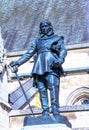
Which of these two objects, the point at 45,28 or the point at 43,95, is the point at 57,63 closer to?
the point at 43,95

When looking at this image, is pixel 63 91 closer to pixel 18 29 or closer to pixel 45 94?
pixel 18 29

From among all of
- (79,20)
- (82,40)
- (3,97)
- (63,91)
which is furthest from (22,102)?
(79,20)

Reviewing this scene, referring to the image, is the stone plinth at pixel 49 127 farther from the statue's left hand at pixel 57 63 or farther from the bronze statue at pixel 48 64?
the statue's left hand at pixel 57 63

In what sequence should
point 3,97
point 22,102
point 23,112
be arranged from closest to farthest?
point 23,112 < point 3,97 < point 22,102

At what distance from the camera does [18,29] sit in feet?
63.6

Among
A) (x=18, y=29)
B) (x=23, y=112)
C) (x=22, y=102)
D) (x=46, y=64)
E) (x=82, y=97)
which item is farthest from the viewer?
(x=18, y=29)

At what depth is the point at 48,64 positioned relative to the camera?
6.00 meters

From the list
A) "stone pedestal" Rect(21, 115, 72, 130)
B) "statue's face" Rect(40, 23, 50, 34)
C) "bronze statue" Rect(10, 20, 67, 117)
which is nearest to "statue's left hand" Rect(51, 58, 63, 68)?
"bronze statue" Rect(10, 20, 67, 117)

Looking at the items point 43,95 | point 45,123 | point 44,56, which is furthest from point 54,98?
point 44,56

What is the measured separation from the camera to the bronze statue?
5.96 m

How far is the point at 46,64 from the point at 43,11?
561 inches

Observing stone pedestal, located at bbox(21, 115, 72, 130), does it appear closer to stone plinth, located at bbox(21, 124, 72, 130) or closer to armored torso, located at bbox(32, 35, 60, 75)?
stone plinth, located at bbox(21, 124, 72, 130)

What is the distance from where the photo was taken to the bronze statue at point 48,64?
596cm

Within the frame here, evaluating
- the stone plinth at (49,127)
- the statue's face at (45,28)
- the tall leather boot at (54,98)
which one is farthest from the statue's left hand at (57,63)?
the stone plinth at (49,127)
